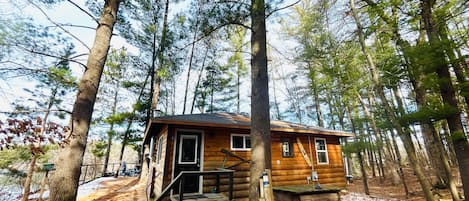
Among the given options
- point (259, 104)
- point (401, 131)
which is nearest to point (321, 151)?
point (401, 131)

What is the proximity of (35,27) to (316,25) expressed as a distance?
10495mm

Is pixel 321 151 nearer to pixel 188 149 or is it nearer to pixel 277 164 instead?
pixel 277 164

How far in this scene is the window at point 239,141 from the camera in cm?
635

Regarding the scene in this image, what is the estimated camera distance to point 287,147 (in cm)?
715

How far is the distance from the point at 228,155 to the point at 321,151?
13.6 ft

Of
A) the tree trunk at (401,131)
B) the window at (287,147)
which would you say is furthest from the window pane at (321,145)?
the tree trunk at (401,131)

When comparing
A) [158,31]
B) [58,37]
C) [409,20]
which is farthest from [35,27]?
[409,20]

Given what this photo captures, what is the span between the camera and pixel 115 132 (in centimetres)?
1280

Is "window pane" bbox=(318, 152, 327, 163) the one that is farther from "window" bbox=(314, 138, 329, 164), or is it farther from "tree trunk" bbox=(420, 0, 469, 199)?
"tree trunk" bbox=(420, 0, 469, 199)

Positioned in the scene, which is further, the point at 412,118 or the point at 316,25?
the point at 316,25

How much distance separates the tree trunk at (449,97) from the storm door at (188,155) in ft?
21.2

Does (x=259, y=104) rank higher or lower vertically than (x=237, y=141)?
higher

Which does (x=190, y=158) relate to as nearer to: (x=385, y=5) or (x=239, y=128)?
(x=239, y=128)

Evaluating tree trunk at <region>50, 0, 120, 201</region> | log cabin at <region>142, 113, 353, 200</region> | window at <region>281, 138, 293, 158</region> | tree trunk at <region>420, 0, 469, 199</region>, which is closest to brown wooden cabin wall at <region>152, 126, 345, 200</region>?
log cabin at <region>142, 113, 353, 200</region>
